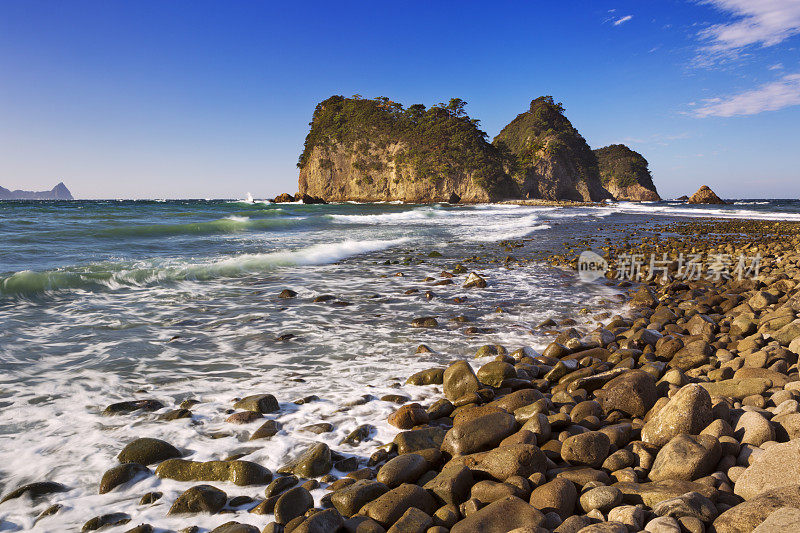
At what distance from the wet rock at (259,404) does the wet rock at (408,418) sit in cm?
105

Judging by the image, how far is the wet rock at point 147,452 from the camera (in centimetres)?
288

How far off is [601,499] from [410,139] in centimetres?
9098

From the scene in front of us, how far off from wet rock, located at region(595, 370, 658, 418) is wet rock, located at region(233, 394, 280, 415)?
279 centimetres

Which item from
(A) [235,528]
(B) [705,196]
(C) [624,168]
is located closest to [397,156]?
(B) [705,196]

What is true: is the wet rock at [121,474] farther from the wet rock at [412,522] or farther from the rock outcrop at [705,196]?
the rock outcrop at [705,196]

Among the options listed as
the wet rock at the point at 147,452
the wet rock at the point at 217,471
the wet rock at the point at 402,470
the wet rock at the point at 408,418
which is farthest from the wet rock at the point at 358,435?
the wet rock at the point at 147,452

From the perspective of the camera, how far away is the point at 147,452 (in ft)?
9.54

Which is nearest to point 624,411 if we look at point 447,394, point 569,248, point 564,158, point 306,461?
point 447,394

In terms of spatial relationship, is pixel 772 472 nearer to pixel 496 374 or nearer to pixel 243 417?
pixel 496 374

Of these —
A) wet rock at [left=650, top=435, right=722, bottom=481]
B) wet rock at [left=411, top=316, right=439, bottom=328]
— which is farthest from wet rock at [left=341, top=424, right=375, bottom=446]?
wet rock at [left=411, top=316, right=439, bottom=328]

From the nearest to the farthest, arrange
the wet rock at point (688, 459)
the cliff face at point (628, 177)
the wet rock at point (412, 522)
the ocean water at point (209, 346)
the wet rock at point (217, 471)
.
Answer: the wet rock at point (412, 522)
the wet rock at point (688, 459)
the wet rock at point (217, 471)
the ocean water at point (209, 346)
the cliff face at point (628, 177)

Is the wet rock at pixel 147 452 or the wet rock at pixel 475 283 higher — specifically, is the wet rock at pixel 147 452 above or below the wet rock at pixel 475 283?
below

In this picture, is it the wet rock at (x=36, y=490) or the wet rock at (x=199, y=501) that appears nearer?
the wet rock at (x=199, y=501)

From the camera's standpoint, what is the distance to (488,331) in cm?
571
